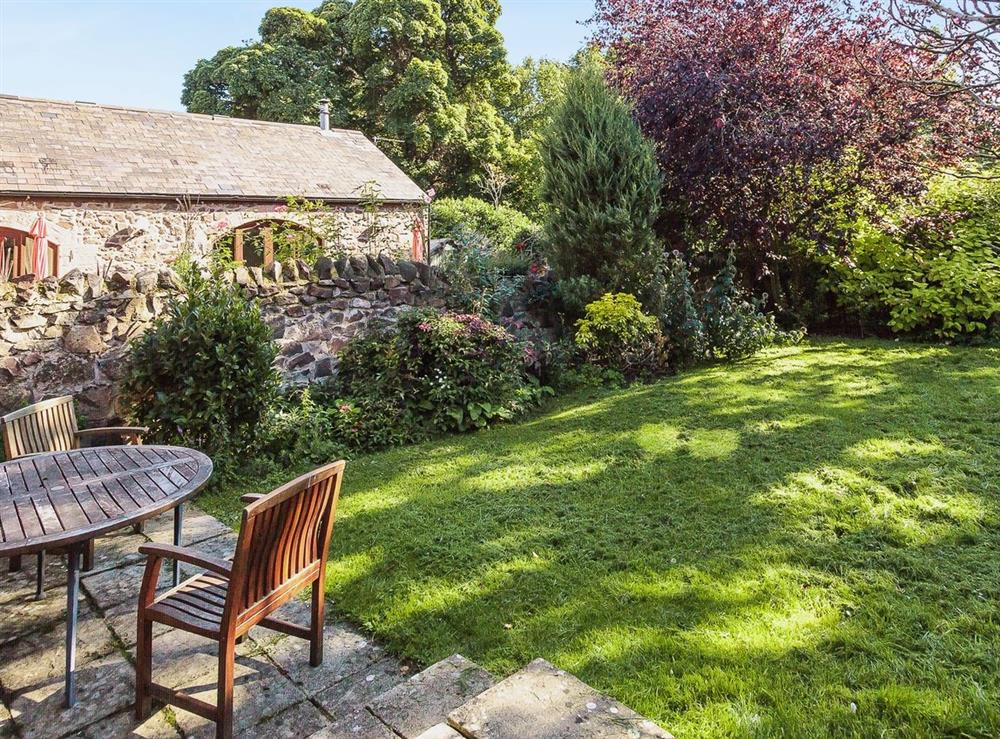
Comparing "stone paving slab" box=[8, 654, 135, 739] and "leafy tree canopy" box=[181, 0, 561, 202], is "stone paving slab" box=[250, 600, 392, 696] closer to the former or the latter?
"stone paving slab" box=[8, 654, 135, 739]

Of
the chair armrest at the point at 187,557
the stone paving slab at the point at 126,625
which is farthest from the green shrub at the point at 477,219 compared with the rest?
the chair armrest at the point at 187,557

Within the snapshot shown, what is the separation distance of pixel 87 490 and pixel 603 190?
659 cm

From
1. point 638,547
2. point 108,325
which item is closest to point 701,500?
point 638,547

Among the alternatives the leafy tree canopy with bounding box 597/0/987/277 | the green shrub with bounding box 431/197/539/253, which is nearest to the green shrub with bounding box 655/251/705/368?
the leafy tree canopy with bounding box 597/0/987/277

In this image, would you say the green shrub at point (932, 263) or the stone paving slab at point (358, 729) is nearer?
the stone paving slab at point (358, 729)

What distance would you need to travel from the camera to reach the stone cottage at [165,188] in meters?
10.5

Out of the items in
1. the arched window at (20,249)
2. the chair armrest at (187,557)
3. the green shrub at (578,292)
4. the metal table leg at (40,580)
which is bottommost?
the metal table leg at (40,580)

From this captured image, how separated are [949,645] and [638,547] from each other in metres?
1.43

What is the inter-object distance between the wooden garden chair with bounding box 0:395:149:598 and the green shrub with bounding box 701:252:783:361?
655 cm

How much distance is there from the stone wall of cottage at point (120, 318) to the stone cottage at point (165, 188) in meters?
2.83

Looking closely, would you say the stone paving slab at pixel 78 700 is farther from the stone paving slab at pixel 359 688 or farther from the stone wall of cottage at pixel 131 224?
the stone wall of cottage at pixel 131 224

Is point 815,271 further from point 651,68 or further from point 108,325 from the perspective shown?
point 108,325

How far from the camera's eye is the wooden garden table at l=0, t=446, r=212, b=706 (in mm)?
2377

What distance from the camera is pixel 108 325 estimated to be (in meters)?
5.32
